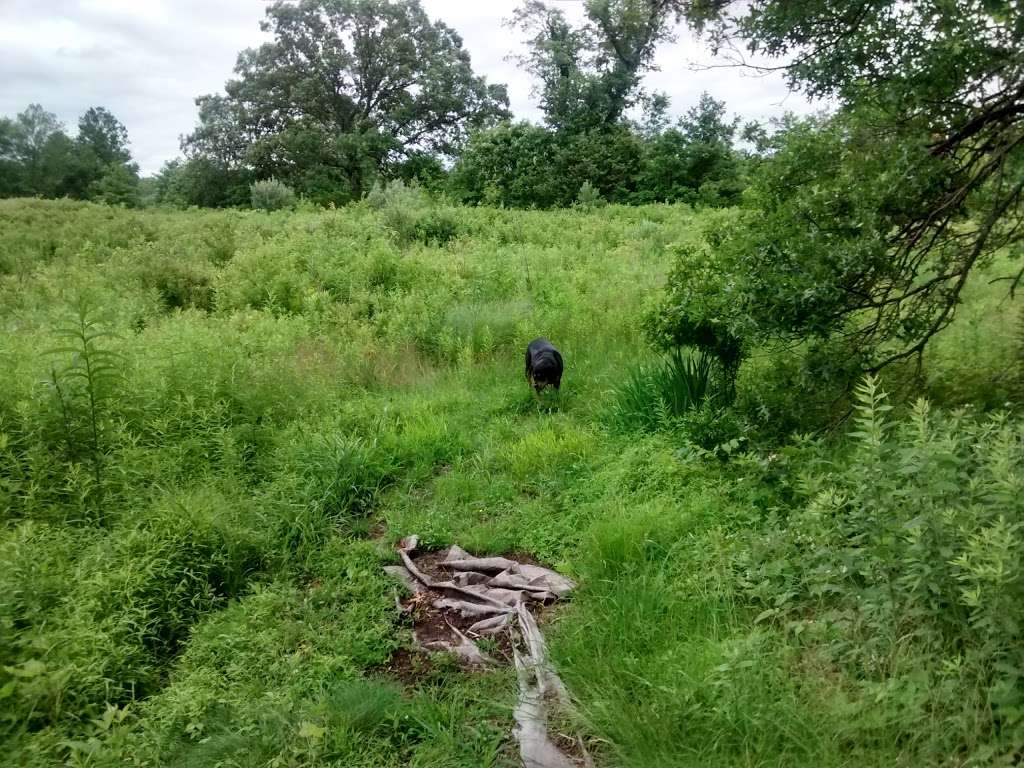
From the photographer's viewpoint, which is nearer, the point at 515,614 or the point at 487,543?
the point at 515,614

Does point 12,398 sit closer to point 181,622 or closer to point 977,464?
point 181,622

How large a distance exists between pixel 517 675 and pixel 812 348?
2814 mm

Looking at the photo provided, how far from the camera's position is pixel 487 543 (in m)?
4.43

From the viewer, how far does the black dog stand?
6520 mm

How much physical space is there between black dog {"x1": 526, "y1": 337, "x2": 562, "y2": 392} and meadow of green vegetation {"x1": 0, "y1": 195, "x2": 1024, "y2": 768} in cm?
16

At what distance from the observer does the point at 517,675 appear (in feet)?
10.3

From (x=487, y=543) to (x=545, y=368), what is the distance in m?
2.46

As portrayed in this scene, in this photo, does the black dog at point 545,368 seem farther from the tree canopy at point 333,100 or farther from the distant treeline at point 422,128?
the tree canopy at point 333,100

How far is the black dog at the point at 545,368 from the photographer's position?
21.4 feet

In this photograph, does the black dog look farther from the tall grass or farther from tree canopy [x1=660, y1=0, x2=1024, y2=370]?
tree canopy [x1=660, y1=0, x2=1024, y2=370]

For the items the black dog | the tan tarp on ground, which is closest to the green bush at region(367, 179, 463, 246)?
the black dog

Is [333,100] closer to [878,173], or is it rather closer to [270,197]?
[270,197]

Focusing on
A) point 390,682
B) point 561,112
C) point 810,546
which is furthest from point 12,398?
point 561,112

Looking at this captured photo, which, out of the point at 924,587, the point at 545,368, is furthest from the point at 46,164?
the point at 924,587
